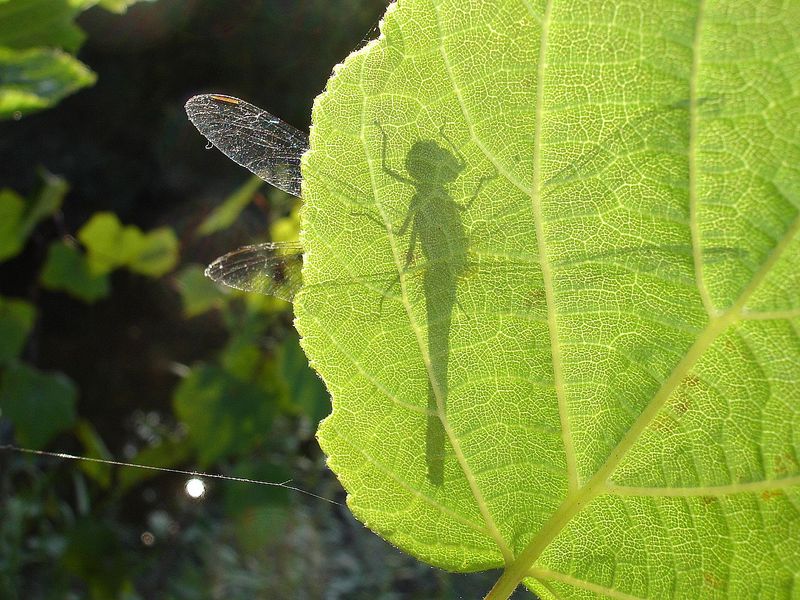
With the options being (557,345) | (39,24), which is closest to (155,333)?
(39,24)

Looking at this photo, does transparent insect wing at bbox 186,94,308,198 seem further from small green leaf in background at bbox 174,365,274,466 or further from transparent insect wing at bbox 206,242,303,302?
small green leaf in background at bbox 174,365,274,466

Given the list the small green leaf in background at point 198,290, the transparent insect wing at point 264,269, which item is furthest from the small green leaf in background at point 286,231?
the transparent insect wing at point 264,269

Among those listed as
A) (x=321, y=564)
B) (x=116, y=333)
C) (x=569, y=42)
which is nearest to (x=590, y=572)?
(x=569, y=42)

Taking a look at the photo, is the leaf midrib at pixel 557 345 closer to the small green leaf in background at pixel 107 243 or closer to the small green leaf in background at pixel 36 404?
the small green leaf in background at pixel 36 404

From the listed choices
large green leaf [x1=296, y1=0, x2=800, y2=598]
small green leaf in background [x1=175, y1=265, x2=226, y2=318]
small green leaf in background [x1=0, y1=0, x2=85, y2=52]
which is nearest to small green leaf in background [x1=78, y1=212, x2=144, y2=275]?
small green leaf in background [x1=175, y1=265, x2=226, y2=318]

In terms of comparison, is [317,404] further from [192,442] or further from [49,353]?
[49,353]
